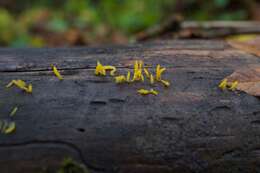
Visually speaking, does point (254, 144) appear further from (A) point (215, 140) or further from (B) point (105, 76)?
(B) point (105, 76)

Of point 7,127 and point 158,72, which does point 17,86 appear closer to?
point 7,127

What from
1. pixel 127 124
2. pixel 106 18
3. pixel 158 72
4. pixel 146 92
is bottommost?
pixel 127 124

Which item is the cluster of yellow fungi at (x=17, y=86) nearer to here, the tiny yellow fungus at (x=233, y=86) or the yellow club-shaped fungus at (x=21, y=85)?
the yellow club-shaped fungus at (x=21, y=85)

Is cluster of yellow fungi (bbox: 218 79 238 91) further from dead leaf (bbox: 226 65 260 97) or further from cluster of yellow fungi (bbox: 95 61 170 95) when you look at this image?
cluster of yellow fungi (bbox: 95 61 170 95)

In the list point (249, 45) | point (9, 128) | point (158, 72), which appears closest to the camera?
point (9, 128)

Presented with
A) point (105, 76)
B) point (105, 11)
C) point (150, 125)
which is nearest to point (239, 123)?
point (150, 125)

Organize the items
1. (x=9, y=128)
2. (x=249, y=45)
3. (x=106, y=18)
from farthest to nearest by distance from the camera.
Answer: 1. (x=106, y=18)
2. (x=249, y=45)
3. (x=9, y=128)

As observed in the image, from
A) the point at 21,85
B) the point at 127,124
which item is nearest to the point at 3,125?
the point at 21,85
